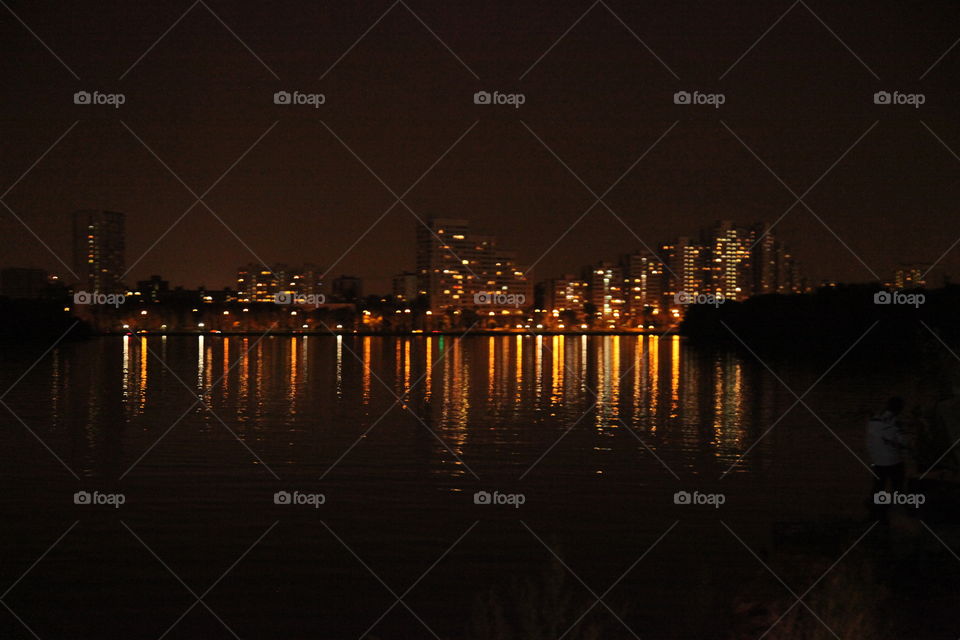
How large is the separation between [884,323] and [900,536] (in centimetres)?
7103

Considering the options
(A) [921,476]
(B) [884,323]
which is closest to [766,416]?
(A) [921,476]

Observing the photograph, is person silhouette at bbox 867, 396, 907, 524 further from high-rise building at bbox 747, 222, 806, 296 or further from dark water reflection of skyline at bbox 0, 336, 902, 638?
high-rise building at bbox 747, 222, 806, 296

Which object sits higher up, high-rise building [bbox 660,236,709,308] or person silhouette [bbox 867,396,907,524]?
high-rise building [bbox 660,236,709,308]

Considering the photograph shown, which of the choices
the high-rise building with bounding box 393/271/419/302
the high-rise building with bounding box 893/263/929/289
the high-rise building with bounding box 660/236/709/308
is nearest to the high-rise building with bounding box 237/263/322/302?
the high-rise building with bounding box 393/271/419/302

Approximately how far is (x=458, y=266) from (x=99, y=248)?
5827cm

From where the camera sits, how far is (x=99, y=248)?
434 feet

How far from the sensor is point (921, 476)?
1484 centimetres

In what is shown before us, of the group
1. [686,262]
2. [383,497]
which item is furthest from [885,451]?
[686,262]

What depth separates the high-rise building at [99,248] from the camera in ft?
433

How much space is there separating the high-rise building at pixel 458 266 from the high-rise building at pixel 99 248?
43.1 metres

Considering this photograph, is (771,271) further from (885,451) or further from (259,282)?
(885,451)

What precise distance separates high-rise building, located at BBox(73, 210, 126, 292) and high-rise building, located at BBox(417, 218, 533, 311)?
4312 cm

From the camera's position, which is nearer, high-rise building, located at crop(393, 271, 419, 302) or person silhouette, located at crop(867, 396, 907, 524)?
person silhouette, located at crop(867, 396, 907, 524)

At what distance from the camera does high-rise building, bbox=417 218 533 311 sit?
489ft
